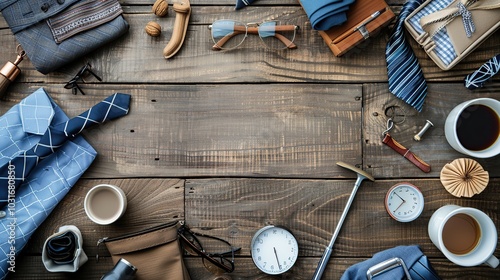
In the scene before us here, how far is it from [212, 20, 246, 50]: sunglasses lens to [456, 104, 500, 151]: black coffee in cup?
56 cm

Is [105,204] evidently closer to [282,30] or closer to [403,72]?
[282,30]

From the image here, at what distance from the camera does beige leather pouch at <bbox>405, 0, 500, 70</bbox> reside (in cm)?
108

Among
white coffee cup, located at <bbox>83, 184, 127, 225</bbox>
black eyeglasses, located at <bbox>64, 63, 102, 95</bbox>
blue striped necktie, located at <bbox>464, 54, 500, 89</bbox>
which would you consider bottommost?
white coffee cup, located at <bbox>83, 184, 127, 225</bbox>

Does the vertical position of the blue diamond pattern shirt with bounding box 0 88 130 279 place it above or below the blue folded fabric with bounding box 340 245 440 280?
above

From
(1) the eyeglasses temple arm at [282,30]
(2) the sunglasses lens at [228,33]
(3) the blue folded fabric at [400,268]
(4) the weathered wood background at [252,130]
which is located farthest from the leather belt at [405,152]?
(2) the sunglasses lens at [228,33]

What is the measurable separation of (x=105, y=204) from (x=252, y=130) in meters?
0.39

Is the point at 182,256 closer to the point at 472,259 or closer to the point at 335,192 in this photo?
the point at 335,192

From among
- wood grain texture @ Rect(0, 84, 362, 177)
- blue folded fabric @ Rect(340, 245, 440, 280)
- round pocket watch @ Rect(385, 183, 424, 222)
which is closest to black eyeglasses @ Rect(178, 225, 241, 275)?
wood grain texture @ Rect(0, 84, 362, 177)

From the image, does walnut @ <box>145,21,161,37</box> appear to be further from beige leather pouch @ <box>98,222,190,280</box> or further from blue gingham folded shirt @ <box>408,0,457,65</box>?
blue gingham folded shirt @ <box>408,0,457,65</box>

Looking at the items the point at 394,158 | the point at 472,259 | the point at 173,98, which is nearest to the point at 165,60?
the point at 173,98

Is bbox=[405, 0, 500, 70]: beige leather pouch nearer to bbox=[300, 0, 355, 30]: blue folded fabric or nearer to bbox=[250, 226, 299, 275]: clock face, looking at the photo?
bbox=[300, 0, 355, 30]: blue folded fabric

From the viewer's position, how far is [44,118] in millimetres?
1132

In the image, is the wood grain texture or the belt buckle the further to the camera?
the wood grain texture

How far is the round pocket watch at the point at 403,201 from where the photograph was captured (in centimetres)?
113
